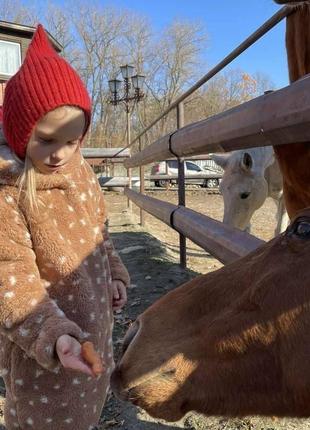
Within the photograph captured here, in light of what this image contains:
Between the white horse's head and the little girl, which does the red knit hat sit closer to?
the little girl

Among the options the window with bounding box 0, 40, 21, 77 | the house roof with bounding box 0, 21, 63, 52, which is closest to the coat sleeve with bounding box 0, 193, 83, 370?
the window with bounding box 0, 40, 21, 77

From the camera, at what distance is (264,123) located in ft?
5.62

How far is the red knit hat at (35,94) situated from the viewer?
167cm

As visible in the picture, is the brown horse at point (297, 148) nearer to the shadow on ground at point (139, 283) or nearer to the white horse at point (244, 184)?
the shadow on ground at point (139, 283)

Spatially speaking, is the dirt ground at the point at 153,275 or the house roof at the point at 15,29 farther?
the house roof at the point at 15,29

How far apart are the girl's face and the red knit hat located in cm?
2

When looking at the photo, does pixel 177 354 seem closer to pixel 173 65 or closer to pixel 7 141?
pixel 7 141

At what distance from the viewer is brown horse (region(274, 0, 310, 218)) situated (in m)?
2.36

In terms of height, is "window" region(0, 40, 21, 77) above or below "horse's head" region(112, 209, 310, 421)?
above

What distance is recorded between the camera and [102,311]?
188cm

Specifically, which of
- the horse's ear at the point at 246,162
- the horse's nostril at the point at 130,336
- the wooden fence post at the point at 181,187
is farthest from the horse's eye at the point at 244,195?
the horse's nostril at the point at 130,336

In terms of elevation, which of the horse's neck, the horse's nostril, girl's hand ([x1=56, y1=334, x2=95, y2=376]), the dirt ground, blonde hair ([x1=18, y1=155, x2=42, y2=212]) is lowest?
the dirt ground

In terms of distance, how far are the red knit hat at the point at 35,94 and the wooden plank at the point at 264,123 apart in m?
0.63

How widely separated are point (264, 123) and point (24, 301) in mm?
1030
